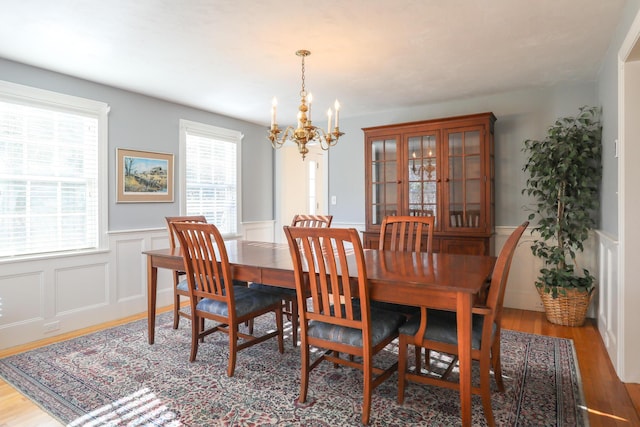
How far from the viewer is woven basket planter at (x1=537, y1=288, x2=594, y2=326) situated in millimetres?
3471

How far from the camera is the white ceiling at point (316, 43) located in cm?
230

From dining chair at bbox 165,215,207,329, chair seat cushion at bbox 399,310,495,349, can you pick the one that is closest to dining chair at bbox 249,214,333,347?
dining chair at bbox 165,215,207,329

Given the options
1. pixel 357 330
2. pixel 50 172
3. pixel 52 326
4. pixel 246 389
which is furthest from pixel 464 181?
pixel 52 326

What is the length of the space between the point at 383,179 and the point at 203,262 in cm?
257

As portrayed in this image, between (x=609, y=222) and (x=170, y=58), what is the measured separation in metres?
3.71

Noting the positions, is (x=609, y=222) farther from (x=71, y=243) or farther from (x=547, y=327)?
(x=71, y=243)

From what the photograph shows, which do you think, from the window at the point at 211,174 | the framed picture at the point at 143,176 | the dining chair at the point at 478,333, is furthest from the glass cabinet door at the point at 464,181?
the framed picture at the point at 143,176

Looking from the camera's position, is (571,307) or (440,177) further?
(440,177)

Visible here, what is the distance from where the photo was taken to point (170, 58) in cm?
307

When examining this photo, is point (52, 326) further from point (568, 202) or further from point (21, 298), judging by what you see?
point (568, 202)

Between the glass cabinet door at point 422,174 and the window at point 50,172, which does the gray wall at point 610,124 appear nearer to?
the glass cabinet door at point 422,174

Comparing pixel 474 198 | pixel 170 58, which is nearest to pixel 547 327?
pixel 474 198

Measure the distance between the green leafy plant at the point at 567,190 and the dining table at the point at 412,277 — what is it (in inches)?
61.4

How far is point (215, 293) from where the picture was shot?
257cm
